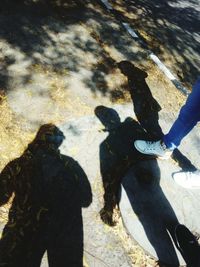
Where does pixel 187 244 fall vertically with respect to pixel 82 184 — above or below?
above

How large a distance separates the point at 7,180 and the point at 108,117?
197 centimetres

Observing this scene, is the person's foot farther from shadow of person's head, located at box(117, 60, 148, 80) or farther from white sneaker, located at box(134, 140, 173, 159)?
shadow of person's head, located at box(117, 60, 148, 80)

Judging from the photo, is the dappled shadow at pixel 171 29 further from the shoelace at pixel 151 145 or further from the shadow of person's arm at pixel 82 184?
the shadow of person's arm at pixel 82 184

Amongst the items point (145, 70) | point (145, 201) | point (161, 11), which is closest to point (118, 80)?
point (145, 70)

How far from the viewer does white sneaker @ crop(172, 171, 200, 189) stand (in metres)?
4.23

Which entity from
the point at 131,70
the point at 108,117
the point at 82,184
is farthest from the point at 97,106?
the point at 82,184

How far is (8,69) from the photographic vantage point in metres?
5.11

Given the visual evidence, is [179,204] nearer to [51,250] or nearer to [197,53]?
[51,250]

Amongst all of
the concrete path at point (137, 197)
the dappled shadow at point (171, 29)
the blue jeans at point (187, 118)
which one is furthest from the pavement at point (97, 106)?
the dappled shadow at point (171, 29)

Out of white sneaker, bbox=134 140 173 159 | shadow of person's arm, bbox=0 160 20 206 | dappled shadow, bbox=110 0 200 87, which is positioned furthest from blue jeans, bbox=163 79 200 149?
dappled shadow, bbox=110 0 200 87

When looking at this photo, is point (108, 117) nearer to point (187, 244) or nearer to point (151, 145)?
point (151, 145)

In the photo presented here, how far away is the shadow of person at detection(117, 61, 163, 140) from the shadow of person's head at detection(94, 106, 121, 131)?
1.39 ft

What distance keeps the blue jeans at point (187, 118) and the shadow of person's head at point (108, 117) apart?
89 cm

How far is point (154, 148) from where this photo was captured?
4.47 m
